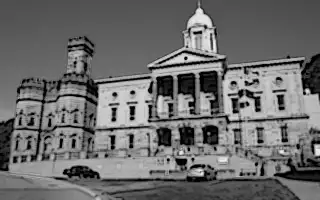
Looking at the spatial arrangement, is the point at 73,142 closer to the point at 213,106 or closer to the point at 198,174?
the point at 213,106

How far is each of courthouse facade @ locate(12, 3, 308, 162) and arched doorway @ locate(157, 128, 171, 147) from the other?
0.49 ft

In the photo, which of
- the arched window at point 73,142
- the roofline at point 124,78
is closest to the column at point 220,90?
→ the roofline at point 124,78

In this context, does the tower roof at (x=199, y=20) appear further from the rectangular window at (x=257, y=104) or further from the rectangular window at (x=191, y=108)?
the rectangular window at (x=257, y=104)

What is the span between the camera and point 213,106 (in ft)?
160

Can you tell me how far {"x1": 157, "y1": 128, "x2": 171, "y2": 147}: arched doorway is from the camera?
46.4m

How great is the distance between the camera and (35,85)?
2282 inches

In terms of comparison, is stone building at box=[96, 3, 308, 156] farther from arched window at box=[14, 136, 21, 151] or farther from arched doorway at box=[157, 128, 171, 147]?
arched window at box=[14, 136, 21, 151]

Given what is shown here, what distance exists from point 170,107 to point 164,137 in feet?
15.6

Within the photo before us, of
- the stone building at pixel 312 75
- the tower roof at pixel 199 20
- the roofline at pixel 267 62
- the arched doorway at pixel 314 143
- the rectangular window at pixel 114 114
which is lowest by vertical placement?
the arched doorway at pixel 314 143

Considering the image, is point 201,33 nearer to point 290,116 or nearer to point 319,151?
point 290,116

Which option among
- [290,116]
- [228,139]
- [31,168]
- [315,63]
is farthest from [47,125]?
[315,63]

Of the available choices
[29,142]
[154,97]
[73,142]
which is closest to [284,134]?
[154,97]

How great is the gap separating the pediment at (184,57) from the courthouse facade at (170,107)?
14cm

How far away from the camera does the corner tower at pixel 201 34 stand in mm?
57394
